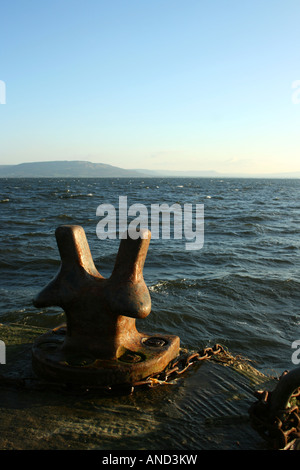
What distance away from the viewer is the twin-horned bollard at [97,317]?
264 centimetres

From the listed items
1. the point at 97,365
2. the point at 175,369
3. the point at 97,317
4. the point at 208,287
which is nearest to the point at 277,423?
the point at 175,369

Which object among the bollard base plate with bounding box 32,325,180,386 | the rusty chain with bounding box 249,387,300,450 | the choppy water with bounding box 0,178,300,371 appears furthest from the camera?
the choppy water with bounding box 0,178,300,371

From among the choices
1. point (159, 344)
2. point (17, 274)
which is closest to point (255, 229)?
point (17, 274)

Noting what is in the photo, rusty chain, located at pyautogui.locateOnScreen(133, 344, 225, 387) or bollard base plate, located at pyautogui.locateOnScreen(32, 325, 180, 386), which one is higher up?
bollard base plate, located at pyautogui.locateOnScreen(32, 325, 180, 386)

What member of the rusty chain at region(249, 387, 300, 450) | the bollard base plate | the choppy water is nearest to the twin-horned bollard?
the bollard base plate

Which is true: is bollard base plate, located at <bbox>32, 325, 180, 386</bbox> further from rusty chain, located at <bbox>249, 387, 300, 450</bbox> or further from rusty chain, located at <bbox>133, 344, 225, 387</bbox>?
rusty chain, located at <bbox>249, 387, 300, 450</bbox>

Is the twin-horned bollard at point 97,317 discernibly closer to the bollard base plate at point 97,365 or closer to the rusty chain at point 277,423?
the bollard base plate at point 97,365

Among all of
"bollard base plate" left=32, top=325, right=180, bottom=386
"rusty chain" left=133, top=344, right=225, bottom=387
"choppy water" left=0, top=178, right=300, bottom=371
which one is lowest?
"choppy water" left=0, top=178, right=300, bottom=371

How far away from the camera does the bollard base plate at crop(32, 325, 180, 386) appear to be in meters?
2.61

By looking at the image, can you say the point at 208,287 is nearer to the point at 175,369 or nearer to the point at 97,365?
the point at 175,369

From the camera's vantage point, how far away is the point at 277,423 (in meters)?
2.08

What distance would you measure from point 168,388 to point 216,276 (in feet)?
16.2

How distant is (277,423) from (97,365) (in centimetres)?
122

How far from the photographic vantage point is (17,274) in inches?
300
